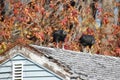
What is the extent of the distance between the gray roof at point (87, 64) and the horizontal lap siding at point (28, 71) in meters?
0.49

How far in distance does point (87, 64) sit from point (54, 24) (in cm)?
1773

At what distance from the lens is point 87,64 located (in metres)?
15.7

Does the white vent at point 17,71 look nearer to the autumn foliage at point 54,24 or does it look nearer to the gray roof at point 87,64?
the gray roof at point 87,64

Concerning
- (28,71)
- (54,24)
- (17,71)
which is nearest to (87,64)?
(28,71)

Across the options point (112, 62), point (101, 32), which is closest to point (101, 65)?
point (112, 62)

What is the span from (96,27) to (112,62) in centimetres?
1988

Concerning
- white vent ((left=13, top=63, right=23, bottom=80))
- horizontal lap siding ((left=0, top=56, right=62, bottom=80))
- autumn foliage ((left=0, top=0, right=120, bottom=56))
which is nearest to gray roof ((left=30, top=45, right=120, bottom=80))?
horizontal lap siding ((left=0, top=56, right=62, bottom=80))

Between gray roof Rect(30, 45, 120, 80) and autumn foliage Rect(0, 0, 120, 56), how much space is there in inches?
447

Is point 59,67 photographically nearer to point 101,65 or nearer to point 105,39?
point 101,65

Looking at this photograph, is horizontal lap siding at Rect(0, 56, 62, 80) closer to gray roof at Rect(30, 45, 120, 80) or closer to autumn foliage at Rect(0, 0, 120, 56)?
gray roof at Rect(30, 45, 120, 80)

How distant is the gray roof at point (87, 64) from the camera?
14.7 meters

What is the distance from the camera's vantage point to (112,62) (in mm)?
16828

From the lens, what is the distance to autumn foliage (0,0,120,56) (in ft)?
101

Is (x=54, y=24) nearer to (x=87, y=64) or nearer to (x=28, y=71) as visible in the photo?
(x=87, y=64)
